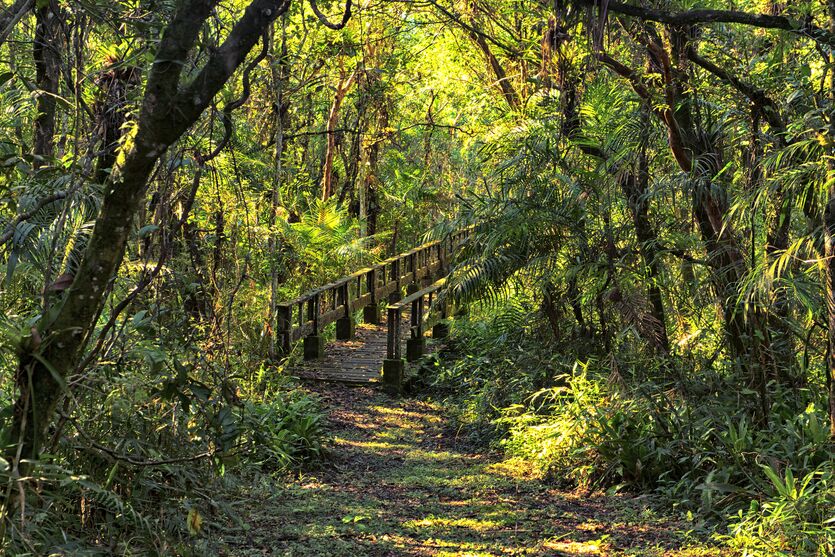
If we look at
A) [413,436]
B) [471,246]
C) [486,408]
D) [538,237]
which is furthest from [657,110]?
[413,436]

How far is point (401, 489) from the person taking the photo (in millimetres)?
5934

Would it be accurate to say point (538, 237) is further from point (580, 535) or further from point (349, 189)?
point (349, 189)

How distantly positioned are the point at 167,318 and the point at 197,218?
4.09 m

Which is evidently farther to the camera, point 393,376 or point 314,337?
point 314,337

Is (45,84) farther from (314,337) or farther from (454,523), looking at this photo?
(314,337)

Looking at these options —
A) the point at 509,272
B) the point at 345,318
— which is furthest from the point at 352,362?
the point at 509,272

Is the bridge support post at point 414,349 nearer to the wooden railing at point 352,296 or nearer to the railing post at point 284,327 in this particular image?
the wooden railing at point 352,296

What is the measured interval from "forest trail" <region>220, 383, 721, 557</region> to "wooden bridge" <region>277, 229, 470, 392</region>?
225cm

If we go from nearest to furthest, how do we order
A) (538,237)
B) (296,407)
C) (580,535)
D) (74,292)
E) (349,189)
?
(74,292) → (580,535) → (296,407) → (538,237) → (349,189)

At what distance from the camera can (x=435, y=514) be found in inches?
205

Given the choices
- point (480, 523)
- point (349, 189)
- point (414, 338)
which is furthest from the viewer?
point (349, 189)

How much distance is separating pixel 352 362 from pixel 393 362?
3.24ft

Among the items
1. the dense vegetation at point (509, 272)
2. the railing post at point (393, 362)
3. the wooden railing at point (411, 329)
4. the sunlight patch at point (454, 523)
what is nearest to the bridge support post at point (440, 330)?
the wooden railing at point (411, 329)

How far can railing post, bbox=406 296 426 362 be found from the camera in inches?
412
